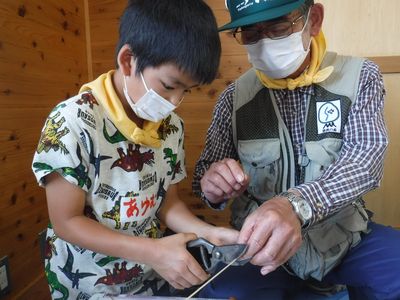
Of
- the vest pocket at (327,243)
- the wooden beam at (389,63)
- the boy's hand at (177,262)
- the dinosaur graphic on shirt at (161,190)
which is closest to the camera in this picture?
the boy's hand at (177,262)

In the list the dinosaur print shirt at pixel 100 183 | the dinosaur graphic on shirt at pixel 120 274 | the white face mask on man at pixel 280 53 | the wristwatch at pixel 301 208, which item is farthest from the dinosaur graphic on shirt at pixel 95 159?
the white face mask on man at pixel 280 53

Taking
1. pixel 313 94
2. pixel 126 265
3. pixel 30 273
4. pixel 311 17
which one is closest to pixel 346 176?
pixel 313 94

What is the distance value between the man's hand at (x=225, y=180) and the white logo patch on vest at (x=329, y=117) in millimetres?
306

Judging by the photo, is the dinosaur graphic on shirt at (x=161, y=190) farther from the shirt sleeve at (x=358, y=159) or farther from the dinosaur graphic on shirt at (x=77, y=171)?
the shirt sleeve at (x=358, y=159)

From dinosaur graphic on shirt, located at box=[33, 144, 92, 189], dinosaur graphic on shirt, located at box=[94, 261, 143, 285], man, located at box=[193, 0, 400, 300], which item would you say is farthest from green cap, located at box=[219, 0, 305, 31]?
dinosaur graphic on shirt, located at box=[94, 261, 143, 285]

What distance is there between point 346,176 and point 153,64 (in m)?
0.54

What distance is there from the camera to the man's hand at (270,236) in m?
0.71

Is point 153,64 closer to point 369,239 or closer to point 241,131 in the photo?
point 241,131

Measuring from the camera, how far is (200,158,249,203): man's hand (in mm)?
882

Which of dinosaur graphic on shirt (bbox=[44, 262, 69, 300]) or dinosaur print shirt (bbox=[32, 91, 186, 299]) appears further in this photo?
dinosaur graphic on shirt (bbox=[44, 262, 69, 300])

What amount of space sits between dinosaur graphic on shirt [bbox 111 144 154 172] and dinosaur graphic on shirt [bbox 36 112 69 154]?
127 millimetres

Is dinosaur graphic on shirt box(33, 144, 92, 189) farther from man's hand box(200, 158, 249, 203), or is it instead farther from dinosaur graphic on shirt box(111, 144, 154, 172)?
man's hand box(200, 158, 249, 203)

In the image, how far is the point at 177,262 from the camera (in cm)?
69

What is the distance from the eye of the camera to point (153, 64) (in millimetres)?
749
